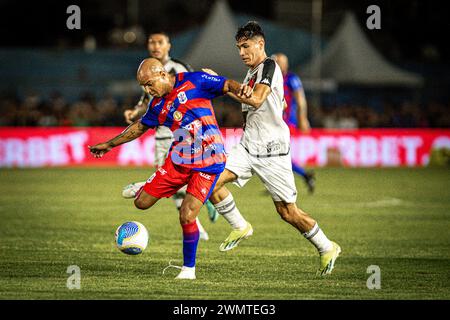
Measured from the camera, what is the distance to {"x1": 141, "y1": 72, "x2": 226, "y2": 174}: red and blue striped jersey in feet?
27.3

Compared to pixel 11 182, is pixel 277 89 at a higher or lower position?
higher

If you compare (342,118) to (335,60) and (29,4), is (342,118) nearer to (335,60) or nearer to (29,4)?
(335,60)

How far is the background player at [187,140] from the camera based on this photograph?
26.9ft

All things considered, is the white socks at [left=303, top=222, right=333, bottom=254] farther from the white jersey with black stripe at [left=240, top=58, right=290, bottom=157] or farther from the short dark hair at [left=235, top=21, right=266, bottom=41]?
the short dark hair at [left=235, top=21, right=266, bottom=41]

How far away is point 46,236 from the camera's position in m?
11.2

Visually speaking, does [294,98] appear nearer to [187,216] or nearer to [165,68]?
[165,68]

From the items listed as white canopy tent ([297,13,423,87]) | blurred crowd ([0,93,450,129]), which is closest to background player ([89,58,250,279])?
blurred crowd ([0,93,450,129])

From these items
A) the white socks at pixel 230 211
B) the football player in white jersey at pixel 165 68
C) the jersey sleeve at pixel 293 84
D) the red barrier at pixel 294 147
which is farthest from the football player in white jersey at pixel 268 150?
the red barrier at pixel 294 147

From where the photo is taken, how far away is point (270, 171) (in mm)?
8617

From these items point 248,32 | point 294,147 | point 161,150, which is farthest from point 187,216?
point 294,147

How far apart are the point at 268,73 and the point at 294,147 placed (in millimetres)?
15608

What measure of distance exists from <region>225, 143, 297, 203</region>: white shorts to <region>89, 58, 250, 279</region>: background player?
0.42m
